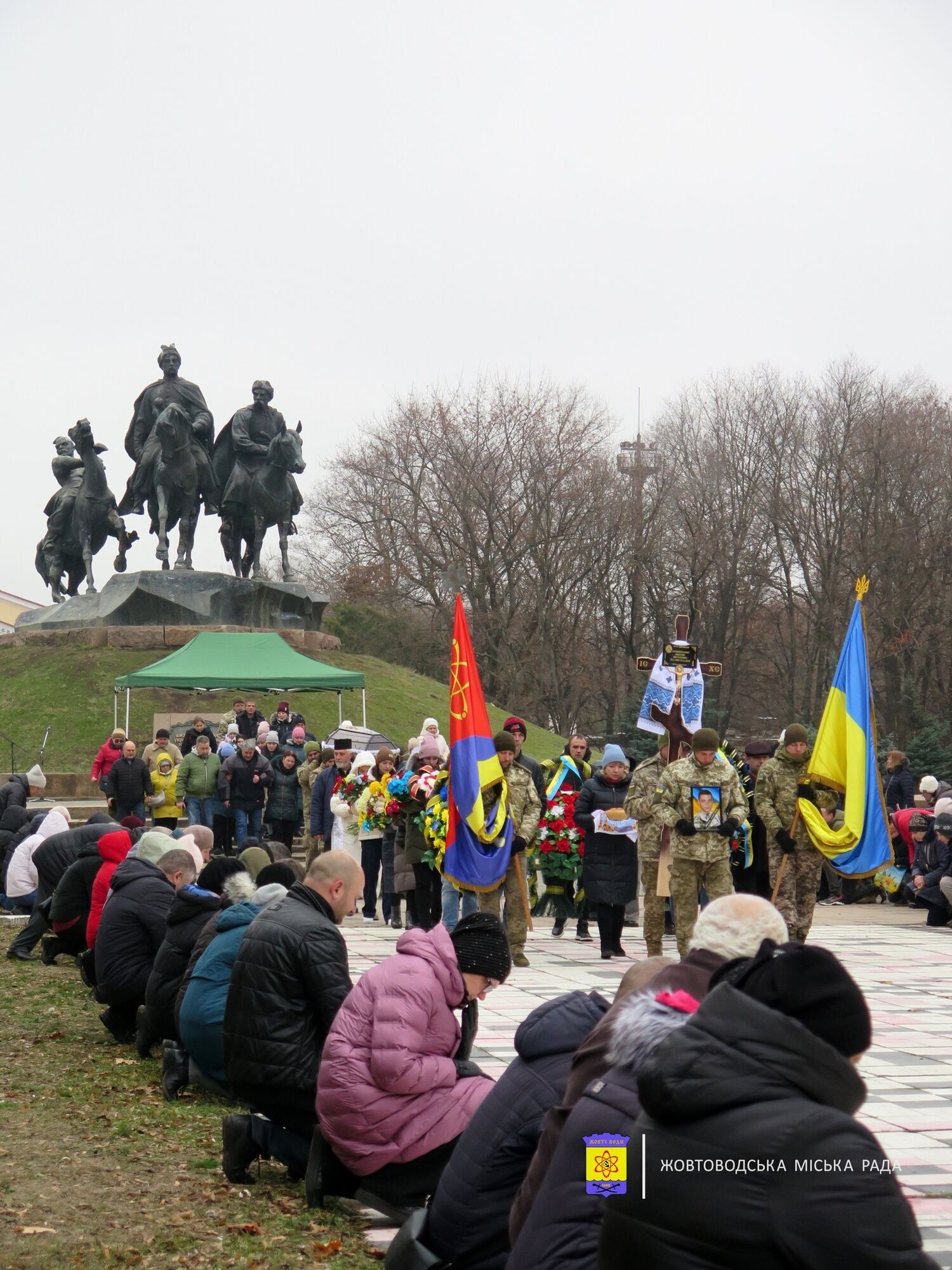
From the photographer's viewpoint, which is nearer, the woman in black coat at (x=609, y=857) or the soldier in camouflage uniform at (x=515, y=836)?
the soldier in camouflage uniform at (x=515, y=836)

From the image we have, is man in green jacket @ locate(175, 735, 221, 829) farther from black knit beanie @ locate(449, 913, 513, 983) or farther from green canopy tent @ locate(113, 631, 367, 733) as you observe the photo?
black knit beanie @ locate(449, 913, 513, 983)

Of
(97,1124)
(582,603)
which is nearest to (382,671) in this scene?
(582,603)

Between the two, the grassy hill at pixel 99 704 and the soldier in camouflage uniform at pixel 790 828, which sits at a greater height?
the grassy hill at pixel 99 704

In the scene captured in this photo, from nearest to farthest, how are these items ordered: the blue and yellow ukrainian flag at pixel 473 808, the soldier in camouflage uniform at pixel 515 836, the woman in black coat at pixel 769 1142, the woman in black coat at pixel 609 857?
the woman in black coat at pixel 769 1142, the blue and yellow ukrainian flag at pixel 473 808, the soldier in camouflage uniform at pixel 515 836, the woman in black coat at pixel 609 857

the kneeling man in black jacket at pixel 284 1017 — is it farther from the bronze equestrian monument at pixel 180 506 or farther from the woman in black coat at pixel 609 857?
the bronze equestrian monument at pixel 180 506

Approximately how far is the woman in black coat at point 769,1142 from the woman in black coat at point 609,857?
1013cm

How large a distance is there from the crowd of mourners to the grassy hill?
55.5 ft

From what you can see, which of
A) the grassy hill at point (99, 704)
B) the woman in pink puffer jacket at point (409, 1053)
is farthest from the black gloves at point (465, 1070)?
the grassy hill at point (99, 704)

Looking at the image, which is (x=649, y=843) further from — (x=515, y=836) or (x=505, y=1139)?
(x=505, y=1139)

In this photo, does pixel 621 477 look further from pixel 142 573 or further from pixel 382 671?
pixel 142 573

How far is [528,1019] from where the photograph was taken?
13.3 feet

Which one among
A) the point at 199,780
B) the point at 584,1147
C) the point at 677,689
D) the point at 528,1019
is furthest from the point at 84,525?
the point at 584,1147

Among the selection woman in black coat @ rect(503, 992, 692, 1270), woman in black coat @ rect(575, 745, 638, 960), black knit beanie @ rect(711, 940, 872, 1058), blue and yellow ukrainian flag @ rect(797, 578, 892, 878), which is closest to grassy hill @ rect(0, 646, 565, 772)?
woman in black coat @ rect(575, 745, 638, 960)

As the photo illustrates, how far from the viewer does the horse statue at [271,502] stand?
37.6 m
